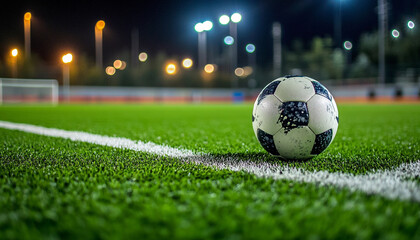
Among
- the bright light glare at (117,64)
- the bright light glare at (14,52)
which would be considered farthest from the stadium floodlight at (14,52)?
the bright light glare at (117,64)

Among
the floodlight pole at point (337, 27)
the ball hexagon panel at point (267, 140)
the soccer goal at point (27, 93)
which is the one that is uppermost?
the floodlight pole at point (337, 27)

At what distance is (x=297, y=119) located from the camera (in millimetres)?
2750

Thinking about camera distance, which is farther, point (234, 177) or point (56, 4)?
point (56, 4)

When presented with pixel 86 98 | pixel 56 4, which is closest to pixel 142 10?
pixel 56 4

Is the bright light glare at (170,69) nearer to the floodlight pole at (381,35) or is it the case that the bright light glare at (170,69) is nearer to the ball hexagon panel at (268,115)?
the floodlight pole at (381,35)

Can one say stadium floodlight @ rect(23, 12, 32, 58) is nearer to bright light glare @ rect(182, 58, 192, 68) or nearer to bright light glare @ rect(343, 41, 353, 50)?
bright light glare @ rect(182, 58, 192, 68)

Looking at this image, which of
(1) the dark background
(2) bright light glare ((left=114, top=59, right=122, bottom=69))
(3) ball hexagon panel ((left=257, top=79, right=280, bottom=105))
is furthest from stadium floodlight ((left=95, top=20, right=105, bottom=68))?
(3) ball hexagon panel ((left=257, top=79, right=280, bottom=105))

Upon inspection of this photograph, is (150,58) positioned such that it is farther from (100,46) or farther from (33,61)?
(33,61)

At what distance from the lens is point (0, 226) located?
1410mm

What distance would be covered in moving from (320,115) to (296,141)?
29 cm

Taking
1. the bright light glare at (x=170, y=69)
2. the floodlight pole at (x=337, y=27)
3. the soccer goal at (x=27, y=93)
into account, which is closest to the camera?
the soccer goal at (x=27, y=93)

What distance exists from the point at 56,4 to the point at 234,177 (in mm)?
38707

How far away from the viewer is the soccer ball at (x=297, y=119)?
2756mm

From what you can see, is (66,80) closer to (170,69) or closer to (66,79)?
(66,79)
